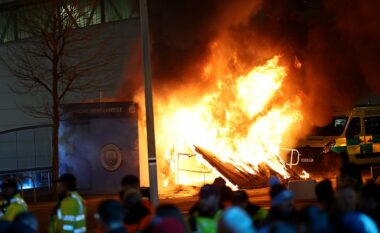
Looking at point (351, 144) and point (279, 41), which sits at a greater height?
point (279, 41)

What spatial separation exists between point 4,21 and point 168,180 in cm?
1541

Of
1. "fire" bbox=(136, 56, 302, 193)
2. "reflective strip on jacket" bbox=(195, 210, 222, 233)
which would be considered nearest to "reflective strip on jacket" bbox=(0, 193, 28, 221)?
"reflective strip on jacket" bbox=(195, 210, 222, 233)

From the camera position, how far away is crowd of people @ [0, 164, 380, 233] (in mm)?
5176

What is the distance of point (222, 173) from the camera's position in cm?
2009

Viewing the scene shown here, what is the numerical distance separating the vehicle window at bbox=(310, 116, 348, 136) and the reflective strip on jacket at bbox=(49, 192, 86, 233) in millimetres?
17937

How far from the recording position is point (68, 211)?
7.68 meters

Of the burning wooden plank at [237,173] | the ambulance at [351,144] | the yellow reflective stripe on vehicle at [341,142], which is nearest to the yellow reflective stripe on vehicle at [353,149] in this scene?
the ambulance at [351,144]

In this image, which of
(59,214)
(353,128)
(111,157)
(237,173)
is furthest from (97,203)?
(59,214)

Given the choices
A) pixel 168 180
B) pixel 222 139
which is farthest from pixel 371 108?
pixel 168 180

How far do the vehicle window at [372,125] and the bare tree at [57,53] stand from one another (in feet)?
32.1

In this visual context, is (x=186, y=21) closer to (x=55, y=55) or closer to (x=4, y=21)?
(x=55, y=55)

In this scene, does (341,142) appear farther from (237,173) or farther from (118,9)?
(118,9)

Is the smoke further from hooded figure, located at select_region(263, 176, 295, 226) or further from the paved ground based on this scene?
hooded figure, located at select_region(263, 176, 295, 226)

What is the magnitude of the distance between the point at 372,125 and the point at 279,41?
435cm
